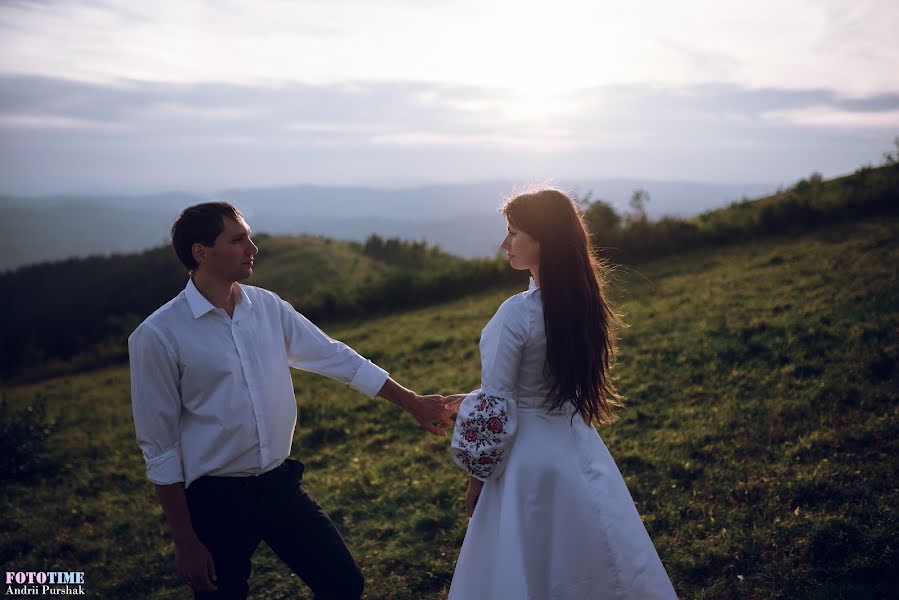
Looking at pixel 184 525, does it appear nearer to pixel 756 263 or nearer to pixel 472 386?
pixel 472 386

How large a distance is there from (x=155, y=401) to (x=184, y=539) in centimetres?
65

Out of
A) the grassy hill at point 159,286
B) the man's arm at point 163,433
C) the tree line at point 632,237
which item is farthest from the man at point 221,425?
the grassy hill at point 159,286

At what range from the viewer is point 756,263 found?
40.9 feet

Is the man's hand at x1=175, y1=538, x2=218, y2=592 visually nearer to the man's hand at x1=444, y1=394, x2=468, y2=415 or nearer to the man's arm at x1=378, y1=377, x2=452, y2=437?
the man's arm at x1=378, y1=377, x2=452, y2=437

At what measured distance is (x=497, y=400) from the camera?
3047 mm

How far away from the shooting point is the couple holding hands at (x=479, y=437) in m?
3.02

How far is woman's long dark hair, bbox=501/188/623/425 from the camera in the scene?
120 inches

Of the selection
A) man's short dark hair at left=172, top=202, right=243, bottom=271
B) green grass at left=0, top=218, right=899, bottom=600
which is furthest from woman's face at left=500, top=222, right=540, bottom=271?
green grass at left=0, top=218, right=899, bottom=600

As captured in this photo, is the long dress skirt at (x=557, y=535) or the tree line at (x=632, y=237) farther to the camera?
the tree line at (x=632, y=237)

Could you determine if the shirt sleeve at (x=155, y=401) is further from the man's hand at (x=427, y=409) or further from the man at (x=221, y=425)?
the man's hand at (x=427, y=409)

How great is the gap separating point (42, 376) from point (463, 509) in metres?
17.4

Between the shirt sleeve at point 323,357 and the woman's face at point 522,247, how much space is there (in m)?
1.05

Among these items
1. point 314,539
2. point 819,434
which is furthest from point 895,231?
point 314,539

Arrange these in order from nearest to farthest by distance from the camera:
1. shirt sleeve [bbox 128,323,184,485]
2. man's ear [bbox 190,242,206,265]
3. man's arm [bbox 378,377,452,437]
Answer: shirt sleeve [bbox 128,323,184,485]
man's ear [bbox 190,242,206,265]
man's arm [bbox 378,377,452,437]
